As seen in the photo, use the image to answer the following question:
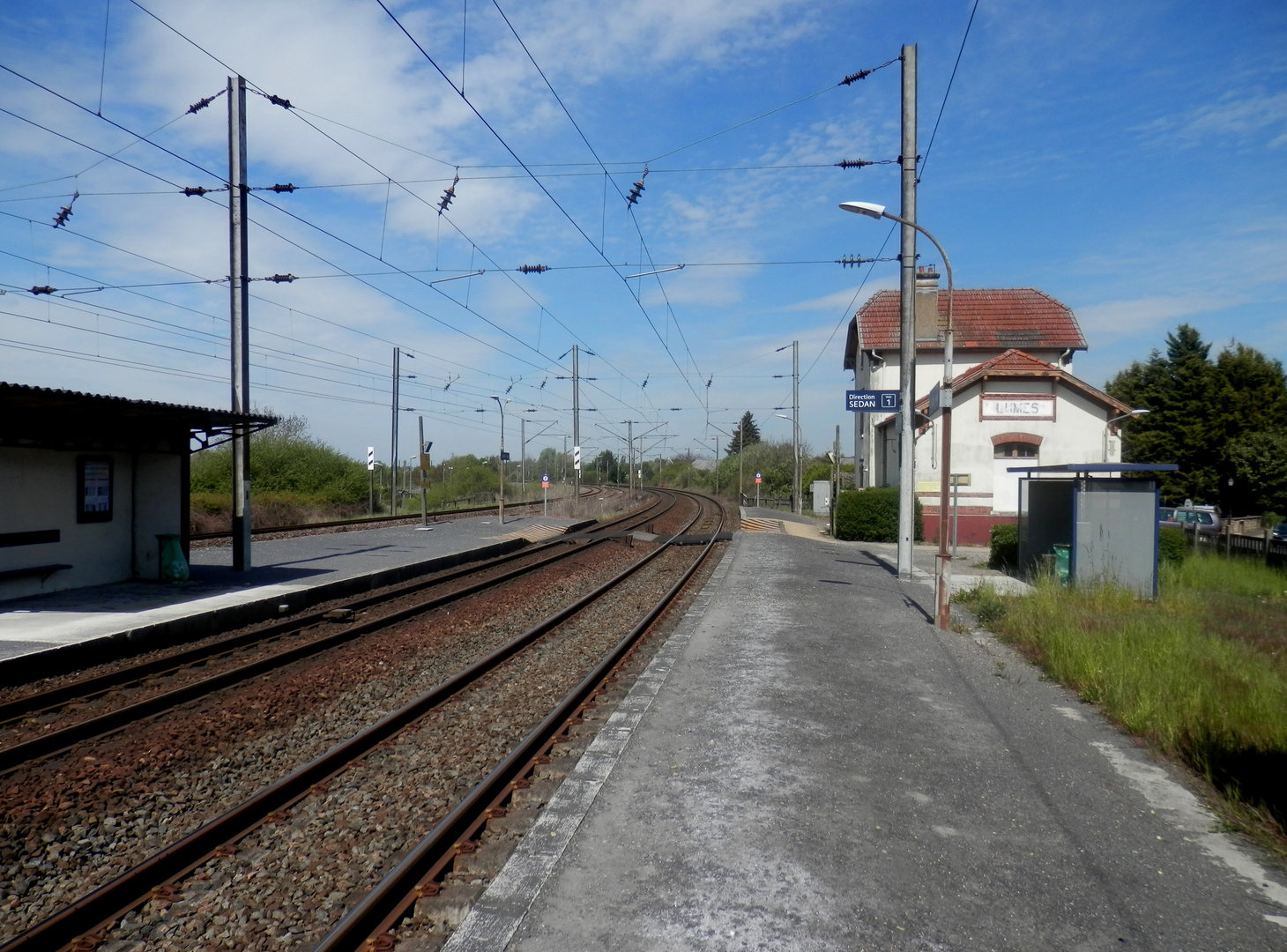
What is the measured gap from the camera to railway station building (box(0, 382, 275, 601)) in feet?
40.8

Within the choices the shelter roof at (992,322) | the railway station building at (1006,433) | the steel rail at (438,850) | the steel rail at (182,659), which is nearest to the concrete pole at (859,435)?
the shelter roof at (992,322)

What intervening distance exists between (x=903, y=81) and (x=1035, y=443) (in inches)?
636

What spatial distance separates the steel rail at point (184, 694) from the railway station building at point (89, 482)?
383 centimetres

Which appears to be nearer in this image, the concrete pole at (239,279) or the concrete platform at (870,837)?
the concrete platform at (870,837)

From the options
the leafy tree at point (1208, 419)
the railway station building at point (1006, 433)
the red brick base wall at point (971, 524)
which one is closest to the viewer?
the red brick base wall at point (971, 524)

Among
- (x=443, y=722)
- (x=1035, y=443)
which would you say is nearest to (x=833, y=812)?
(x=443, y=722)

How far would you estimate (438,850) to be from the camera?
16.3ft

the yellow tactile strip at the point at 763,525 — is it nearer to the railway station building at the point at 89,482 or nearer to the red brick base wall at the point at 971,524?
the red brick base wall at the point at 971,524

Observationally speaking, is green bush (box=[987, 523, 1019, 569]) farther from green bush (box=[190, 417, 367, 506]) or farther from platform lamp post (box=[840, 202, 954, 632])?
green bush (box=[190, 417, 367, 506])

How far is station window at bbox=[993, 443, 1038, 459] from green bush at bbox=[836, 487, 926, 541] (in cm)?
373

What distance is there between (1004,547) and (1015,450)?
1048 centimetres

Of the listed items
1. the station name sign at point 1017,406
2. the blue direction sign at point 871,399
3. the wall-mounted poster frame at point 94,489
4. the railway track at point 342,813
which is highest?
the station name sign at point 1017,406

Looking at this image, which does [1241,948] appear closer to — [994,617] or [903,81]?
[994,617]

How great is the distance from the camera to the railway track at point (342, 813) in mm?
4238
